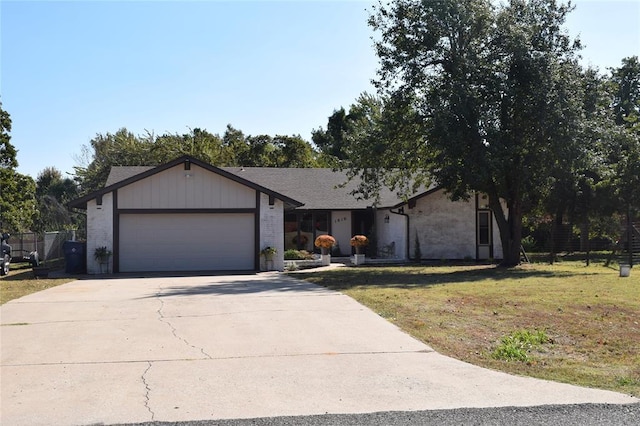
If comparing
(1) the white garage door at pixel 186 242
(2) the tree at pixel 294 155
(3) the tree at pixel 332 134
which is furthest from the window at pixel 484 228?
(3) the tree at pixel 332 134

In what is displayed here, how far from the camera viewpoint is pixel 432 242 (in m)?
29.2

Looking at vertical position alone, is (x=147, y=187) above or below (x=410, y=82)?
below

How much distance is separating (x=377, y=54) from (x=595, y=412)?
62.2 ft

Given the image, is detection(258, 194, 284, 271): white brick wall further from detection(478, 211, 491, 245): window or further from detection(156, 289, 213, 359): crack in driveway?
detection(478, 211, 491, 245): window

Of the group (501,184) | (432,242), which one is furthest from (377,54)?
(432,242)

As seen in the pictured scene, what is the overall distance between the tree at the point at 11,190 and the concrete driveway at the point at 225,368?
23088 millimetres

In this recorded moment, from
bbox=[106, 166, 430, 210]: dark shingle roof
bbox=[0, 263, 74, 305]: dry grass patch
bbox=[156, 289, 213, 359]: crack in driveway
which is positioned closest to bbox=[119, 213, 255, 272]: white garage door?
bbox=[0, 263, 74, 305]: dry grass patch

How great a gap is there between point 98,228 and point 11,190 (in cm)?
1497

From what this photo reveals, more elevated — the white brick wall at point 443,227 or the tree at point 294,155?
the tree at point 294,155

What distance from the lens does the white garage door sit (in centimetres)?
2309

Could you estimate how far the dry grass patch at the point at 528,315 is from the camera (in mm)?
8461

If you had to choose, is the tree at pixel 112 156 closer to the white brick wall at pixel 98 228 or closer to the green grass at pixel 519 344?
the white brick wall at pixel 98 228

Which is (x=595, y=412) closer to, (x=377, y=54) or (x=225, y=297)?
(x=225, y=297)

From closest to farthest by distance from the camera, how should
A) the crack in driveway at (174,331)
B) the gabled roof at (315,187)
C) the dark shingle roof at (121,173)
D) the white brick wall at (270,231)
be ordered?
the crack in driveway at (174,331)
the white brick wall at (270,231)
the dark shingle roof at (121,173)
the gabled roof at (315,187)
